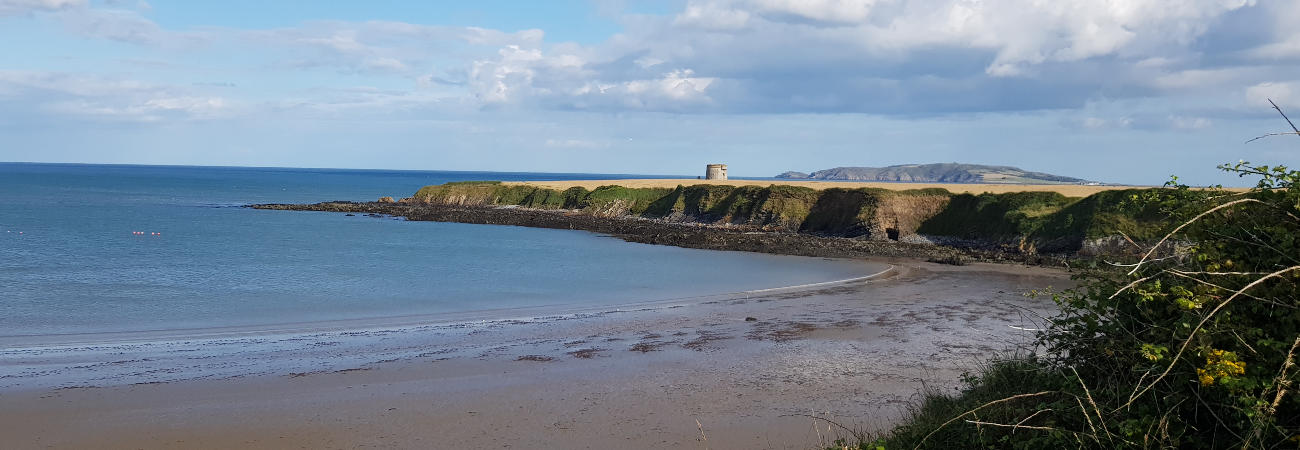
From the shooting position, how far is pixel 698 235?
145ft

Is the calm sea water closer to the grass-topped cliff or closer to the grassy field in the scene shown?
the grass-topped cliff

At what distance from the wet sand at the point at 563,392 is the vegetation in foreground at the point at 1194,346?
73 centimetres

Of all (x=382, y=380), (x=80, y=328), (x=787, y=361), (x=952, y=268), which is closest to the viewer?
(x=382, y=380)

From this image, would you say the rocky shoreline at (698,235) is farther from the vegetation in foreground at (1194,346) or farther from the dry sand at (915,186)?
the vegetation in foreground at (1194,346)

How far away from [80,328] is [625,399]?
1285 cm

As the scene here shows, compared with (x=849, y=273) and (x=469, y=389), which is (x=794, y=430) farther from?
(x=849, y=273)

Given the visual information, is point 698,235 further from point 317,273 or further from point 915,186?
point 915,186

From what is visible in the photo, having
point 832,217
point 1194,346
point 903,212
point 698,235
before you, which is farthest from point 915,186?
point 1194,346

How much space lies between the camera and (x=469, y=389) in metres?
11.7

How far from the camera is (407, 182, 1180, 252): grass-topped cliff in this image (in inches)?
1372

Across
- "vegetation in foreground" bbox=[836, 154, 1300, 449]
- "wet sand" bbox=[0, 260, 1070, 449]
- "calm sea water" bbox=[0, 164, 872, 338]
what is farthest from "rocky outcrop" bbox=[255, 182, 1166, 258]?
"vegetation in foreground" bbox=[836, 154, 1300, 449]

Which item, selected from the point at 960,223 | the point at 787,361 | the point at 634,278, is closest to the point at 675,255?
the point at 634,278

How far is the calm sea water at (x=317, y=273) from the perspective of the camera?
19.9 meters

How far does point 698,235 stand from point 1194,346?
130 feet
